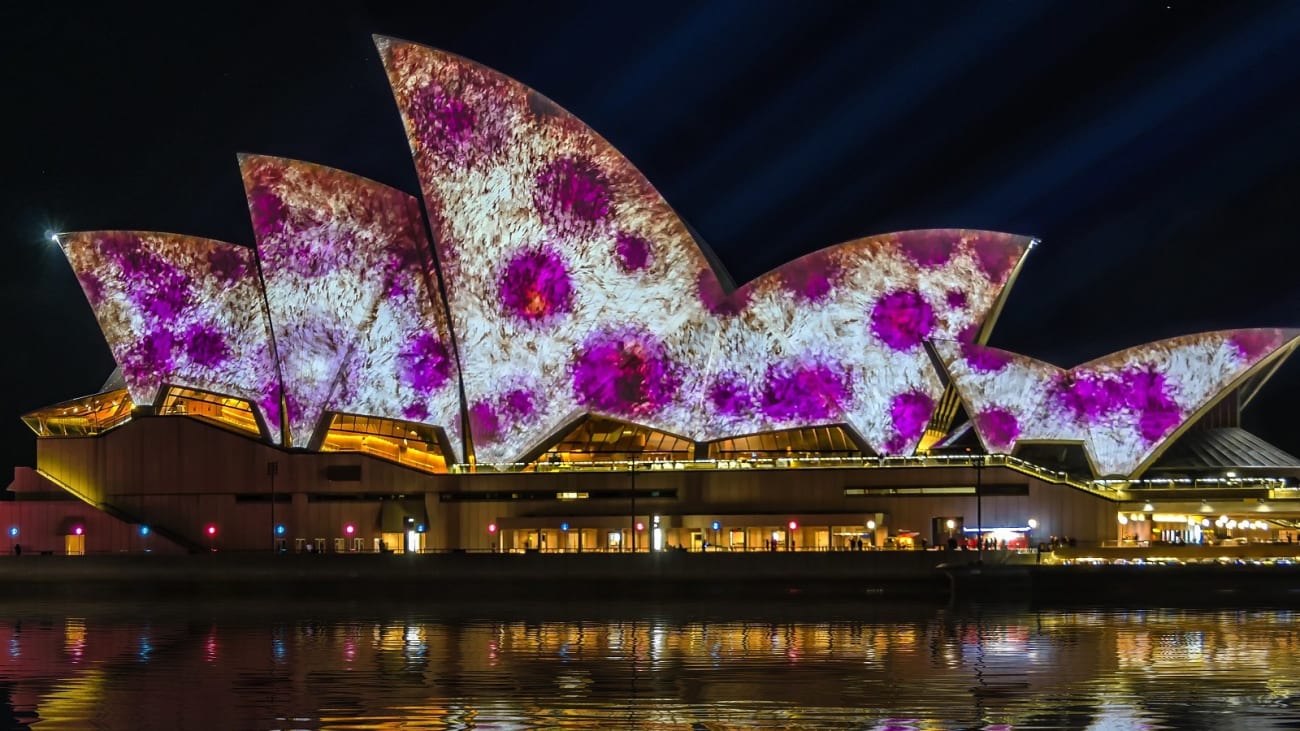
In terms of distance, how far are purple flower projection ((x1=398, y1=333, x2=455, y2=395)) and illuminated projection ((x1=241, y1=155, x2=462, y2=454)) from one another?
0.12ft

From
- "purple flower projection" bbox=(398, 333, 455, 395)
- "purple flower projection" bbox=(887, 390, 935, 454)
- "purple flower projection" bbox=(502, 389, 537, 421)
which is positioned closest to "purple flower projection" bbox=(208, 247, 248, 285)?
"purple flower projection" bbox=(398, 333, 455, 395)

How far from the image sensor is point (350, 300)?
5903cm

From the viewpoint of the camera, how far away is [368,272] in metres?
58.8

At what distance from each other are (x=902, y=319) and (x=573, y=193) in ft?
39.8

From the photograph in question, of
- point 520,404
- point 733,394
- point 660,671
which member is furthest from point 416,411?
point 660,671

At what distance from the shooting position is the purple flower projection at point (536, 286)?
57.2 m

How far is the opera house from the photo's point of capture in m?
55.9

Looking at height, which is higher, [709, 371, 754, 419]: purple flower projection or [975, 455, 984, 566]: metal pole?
[709, 371, 754, 419]: purple flower projection

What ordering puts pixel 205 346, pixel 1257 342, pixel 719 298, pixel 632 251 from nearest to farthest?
1. pixel 1257 342
2. pixel 632 251
3. pixel 719 298
4. pixel 205 346

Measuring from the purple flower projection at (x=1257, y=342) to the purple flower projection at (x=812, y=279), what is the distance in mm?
13884

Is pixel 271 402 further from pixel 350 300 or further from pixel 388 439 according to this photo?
pixel 350 300

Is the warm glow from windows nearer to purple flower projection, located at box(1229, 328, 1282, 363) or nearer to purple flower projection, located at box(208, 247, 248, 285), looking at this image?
purple flower projection, located at box(208, 247, 248, 285)

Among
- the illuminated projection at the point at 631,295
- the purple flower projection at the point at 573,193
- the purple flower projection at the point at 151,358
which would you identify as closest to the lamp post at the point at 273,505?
the purple flower projection at the point at 151,358

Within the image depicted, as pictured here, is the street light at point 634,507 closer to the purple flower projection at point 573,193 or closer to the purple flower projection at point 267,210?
the purple flower projection at point 573,193
